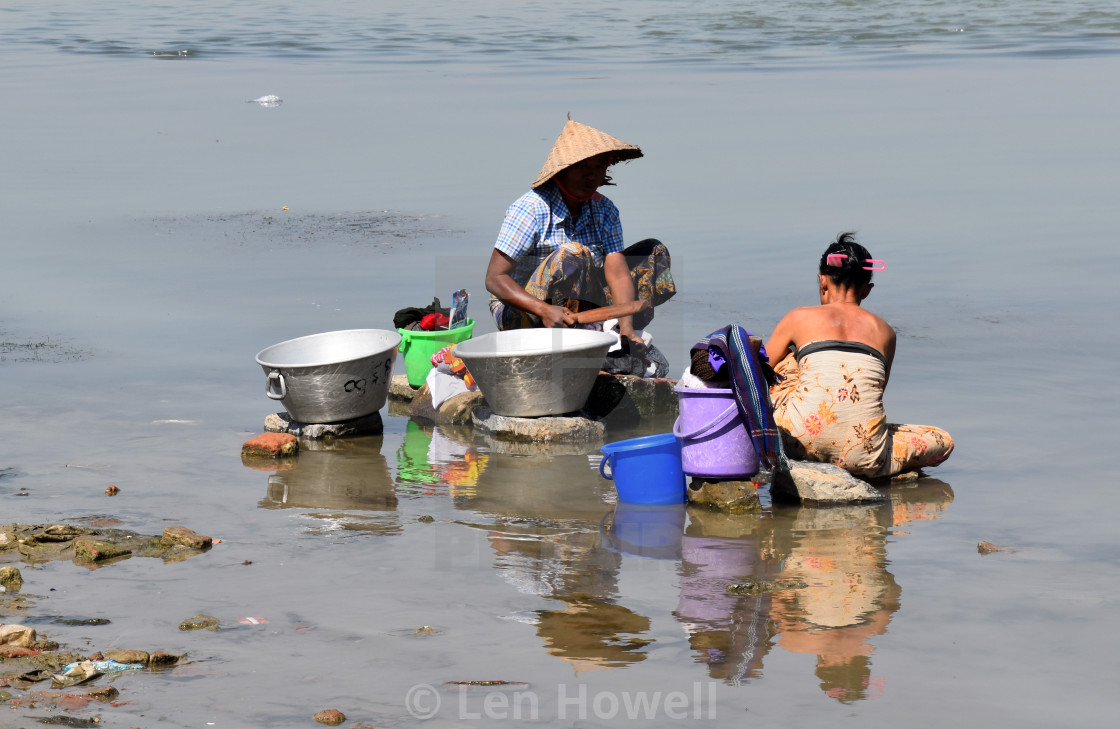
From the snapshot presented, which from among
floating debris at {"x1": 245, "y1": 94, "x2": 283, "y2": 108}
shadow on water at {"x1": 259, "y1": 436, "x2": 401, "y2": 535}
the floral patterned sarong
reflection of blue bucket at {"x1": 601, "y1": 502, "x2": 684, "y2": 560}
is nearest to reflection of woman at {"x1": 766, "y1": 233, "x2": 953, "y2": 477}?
the floral patterned sarong

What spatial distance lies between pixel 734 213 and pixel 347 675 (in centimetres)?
930

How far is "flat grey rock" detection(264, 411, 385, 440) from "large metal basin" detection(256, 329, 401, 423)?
0.14 ft

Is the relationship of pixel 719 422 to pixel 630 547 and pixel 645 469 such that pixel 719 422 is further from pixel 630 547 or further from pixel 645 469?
pixel 630 547

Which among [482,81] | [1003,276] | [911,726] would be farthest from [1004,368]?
Result: [482,81]

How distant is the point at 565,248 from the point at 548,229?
198mm

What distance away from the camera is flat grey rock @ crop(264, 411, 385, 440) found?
7.17 metres

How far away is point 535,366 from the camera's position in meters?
6.96

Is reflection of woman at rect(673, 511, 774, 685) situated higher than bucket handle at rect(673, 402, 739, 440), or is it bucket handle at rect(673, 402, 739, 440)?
bucket handle at rect(673, 402, 739, 440)

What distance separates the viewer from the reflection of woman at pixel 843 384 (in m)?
6.09

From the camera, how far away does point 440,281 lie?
9016 mm

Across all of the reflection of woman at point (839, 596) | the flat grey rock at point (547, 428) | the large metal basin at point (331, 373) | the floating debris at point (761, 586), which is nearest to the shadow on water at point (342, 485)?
the large metal basin at point (331, 373)

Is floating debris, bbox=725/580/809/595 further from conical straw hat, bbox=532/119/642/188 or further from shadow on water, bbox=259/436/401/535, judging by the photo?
conical straw hat, bbox=532/119/642/188

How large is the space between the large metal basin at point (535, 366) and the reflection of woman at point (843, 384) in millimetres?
1086

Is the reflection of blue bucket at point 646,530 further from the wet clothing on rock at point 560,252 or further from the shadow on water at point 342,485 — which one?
the wet clothing on rock at point 560,252
